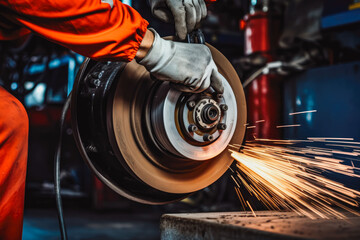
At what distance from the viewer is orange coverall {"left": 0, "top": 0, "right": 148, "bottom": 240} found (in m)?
1.07

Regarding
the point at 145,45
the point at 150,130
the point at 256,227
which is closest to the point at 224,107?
the point at 150,130

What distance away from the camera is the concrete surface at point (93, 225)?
3.16 meters

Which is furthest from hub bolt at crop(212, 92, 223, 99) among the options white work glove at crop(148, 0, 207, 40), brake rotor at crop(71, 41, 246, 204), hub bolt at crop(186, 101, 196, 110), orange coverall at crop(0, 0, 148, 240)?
orange coverall at crop(0, 0, 148, 240)

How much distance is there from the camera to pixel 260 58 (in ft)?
9.56

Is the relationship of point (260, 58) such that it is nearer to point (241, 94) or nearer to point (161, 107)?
point (241, 94)

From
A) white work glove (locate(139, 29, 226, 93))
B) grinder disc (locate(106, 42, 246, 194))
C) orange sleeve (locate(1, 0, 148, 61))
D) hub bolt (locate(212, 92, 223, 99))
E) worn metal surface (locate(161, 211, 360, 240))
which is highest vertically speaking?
orange sleeve (locate(1, 0, 148, 61))

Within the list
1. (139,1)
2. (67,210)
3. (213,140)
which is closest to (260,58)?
(139,1)

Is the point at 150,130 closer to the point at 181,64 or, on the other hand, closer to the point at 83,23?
the point at 181,64

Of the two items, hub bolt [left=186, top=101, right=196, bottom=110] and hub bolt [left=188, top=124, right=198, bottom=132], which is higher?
hub bolt [left=186, top=101, right=196, bottom=110]

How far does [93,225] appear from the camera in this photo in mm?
3703

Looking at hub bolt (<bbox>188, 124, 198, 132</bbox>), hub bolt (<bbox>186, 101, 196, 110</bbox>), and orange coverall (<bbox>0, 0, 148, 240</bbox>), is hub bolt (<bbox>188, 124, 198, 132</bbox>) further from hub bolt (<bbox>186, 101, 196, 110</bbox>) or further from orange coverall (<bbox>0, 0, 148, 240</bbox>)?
orange coverall (<bbox>0, 0, 148, 240</bbox>)

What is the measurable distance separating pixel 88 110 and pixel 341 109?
1.62m

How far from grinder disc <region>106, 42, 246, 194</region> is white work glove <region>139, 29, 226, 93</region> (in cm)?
14

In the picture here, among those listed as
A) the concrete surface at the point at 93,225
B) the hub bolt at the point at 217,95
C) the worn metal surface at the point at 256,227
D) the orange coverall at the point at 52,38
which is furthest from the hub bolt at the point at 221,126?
the concrete surface at the point at 93,225
